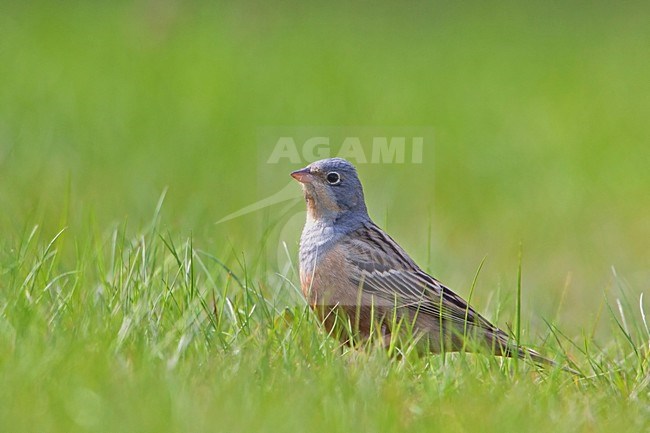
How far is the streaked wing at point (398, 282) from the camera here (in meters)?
5.89

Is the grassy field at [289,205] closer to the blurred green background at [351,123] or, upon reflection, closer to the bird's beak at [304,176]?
the blurred green background at [351,123]

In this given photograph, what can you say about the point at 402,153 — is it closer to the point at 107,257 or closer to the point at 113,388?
the point at 107,257

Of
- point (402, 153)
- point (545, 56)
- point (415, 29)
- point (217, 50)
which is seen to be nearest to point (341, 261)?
point (402, 153)

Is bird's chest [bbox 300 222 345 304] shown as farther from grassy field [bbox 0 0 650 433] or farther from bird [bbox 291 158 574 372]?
grassy field [bbox 0 0 650 433]

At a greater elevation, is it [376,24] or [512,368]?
[376,24]

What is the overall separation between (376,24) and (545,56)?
308cm

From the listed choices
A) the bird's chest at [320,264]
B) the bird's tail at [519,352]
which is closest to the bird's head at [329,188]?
the bird's chest at [320,264]

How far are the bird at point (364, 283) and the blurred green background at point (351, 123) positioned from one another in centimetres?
58

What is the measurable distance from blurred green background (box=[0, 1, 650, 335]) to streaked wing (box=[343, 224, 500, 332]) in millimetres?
655

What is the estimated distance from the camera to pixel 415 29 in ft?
60.5

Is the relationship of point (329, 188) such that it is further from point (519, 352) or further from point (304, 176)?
point (519, 352)

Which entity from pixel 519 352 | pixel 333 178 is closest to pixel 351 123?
pixel 333 178

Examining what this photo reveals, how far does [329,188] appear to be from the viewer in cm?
614

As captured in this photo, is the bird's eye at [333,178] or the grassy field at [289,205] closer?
the grassy field at [289,205]
